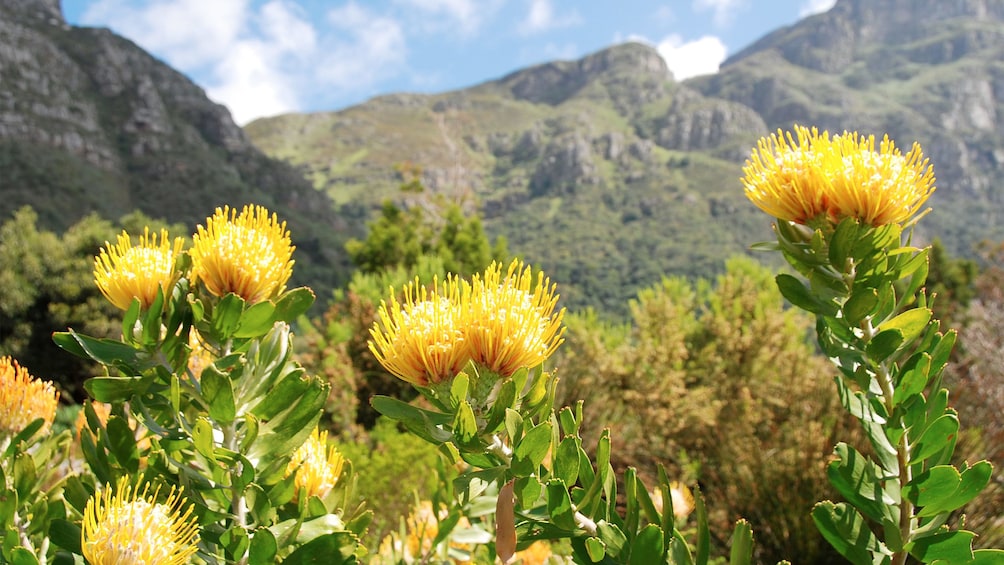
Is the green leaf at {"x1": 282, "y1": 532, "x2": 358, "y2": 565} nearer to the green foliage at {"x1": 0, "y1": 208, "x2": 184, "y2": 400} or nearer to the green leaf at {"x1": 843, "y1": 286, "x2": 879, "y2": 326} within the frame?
the green leaf at {"x1": 843, "y1": 286, "x2": 879, "y2": 326}

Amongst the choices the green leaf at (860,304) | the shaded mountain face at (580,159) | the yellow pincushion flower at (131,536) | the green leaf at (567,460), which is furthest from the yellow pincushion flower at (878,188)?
the shaded mountain face at (580,159)

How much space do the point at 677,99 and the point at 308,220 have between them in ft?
381

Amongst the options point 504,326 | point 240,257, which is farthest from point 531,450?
point 240,257

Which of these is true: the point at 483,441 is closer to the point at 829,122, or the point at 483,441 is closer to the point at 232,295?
the point at 232,295

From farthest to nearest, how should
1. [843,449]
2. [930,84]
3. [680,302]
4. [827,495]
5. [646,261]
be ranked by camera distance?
[930,84] → [646,261] → [680,302] → [827,495] → [843,449]

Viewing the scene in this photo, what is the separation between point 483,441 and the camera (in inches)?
39.7

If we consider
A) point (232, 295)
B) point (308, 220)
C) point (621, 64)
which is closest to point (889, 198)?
point (232, 295)

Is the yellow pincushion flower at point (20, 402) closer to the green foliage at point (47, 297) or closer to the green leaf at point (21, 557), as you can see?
the green leaf at point (21, 557)

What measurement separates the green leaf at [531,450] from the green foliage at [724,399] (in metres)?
3.26

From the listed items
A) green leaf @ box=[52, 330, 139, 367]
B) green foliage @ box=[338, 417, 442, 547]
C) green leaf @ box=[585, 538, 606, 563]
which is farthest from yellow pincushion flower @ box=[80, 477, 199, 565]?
green foliage @ box=[338, 417, 442, 547]

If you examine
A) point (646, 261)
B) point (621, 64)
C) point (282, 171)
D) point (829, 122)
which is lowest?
point (646, 261)

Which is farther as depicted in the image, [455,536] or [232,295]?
[455,536]

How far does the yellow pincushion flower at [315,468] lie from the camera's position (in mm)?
1400

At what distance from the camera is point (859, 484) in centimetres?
118
